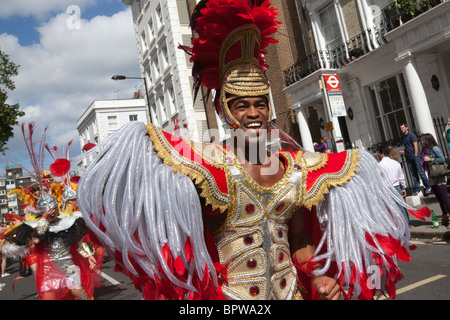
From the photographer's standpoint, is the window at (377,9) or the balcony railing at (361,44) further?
the window at (377,9)

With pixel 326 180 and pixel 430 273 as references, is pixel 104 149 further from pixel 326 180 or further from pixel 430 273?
pixel 430 273

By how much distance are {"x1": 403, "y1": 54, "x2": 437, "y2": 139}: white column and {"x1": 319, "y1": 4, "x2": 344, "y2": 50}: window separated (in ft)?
11.9

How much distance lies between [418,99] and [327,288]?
10155 mm

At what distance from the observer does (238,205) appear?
185 centimetres

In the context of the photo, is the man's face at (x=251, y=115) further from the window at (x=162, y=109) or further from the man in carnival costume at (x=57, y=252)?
the window at (x=162, y=109)

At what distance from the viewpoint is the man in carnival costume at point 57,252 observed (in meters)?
4.52

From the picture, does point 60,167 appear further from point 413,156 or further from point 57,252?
point 413,156

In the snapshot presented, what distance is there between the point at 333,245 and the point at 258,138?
2.29ft

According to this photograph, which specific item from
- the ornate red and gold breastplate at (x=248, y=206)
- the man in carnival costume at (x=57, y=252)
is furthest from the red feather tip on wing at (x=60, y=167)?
the man in carnival costume at (x=57, y=252)

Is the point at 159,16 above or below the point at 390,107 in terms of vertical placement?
above

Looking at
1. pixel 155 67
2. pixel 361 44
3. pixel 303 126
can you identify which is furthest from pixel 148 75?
pixel 361 44

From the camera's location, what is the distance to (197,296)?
5.56 feet

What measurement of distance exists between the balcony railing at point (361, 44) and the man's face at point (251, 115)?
9788mm

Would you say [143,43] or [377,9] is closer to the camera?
[377,9]
